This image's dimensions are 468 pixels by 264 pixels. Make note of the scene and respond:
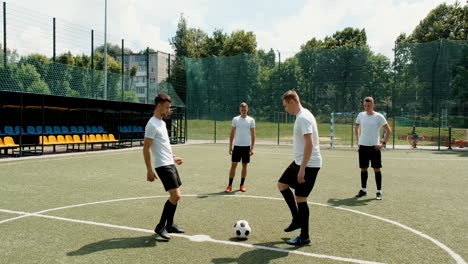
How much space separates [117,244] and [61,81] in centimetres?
1727

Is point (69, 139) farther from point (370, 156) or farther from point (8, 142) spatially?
point (370, 156)

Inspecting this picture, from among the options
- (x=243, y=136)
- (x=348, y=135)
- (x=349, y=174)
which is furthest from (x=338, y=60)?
(x=243, y=136)

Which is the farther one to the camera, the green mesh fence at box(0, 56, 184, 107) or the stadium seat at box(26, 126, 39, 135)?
the stadium seat at box(26, 126, 39, 135)

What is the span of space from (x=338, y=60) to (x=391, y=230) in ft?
76.0

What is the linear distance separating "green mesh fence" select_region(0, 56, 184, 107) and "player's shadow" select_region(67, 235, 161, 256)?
14822mm

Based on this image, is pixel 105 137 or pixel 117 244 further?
pixel 105 137

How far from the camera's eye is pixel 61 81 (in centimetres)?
1950

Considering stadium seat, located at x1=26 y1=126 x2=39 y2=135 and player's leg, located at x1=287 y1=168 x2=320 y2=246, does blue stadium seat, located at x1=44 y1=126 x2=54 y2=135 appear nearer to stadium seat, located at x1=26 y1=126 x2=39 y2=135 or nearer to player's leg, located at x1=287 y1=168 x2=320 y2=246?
stadium seat, located at x1=26 y1=126 x2=39 y2=135

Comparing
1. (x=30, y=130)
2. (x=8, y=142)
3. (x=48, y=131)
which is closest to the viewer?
(x=8, y=142)

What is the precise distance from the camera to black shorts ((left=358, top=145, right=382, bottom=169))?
25.6 feet

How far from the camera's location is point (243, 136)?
336 inches

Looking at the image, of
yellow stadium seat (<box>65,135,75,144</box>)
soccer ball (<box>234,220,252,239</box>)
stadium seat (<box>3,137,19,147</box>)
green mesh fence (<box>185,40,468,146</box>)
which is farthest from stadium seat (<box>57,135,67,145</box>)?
soccer ball (<box>234,220,252,239</box>)

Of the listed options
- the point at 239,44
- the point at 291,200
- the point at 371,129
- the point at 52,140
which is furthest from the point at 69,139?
the point at 239,44

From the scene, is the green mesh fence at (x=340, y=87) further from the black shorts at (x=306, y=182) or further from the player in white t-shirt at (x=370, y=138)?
the black shorts at (x=306, y=182)
